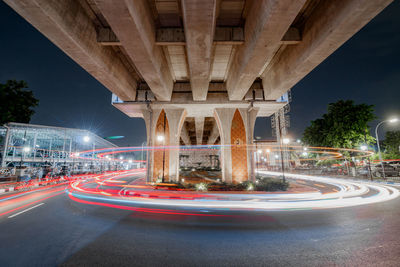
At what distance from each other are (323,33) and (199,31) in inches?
210

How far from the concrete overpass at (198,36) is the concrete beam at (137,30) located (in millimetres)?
33

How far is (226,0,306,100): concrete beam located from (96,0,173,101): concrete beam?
461 centimetres

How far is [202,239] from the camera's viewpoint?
4656 millimetres

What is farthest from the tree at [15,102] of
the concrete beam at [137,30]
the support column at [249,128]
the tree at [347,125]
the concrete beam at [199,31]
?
the tree at [347,125]

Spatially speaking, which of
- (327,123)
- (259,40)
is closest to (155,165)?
(259,40)

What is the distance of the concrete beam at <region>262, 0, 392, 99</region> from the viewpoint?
625 cm

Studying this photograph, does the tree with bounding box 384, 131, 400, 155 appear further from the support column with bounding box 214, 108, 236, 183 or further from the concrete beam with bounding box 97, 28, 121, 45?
the concrete beam with bounding box 97, 28, 121, 45

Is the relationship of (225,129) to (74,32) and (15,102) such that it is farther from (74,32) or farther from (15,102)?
(15,102)

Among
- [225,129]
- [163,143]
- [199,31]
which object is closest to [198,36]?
[199,31]

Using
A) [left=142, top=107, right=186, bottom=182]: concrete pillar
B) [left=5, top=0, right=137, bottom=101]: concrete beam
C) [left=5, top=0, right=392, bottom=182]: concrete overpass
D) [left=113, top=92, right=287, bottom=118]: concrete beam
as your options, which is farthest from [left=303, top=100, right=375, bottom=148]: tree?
[left=5, top=0, right=137, bottom=101]: concrete beam

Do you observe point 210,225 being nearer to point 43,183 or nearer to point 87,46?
point 87,46

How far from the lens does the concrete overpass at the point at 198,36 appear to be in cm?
642

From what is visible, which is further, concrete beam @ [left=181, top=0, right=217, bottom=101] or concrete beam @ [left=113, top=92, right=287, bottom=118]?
concrete beam @ [left=113, top=92, right=287, bottom=118]

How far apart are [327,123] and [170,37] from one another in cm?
2560
